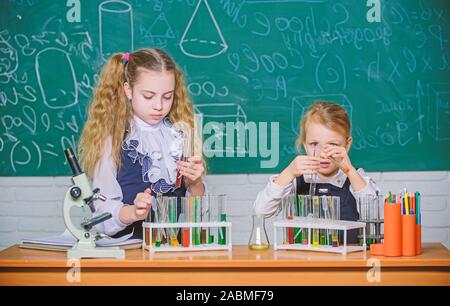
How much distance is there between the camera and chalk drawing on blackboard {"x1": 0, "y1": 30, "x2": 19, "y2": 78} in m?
4.27

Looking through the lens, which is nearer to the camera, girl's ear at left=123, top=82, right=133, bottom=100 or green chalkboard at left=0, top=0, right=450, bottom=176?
girl's ear at left=123, top=82, right=133, bottom=100

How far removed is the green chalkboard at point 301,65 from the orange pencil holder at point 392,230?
1469mm

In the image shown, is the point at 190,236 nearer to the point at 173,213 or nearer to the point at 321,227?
the point at 173,213

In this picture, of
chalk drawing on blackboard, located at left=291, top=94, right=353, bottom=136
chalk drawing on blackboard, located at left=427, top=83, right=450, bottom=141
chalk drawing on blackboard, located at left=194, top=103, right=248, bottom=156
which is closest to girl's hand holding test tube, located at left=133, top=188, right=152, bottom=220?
chalk drawing on blackboard, located at left=194, top=103, right=248, bottom=156

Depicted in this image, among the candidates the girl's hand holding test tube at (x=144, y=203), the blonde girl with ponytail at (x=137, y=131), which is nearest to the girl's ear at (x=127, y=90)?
the blonde girl with ponytail at (x=137, y=131)

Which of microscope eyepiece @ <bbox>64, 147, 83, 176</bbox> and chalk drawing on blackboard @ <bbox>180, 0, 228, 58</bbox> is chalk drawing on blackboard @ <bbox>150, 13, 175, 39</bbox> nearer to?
chalk drawing on blackboard @ <bbox>180, 0, 228, 58</bbox>

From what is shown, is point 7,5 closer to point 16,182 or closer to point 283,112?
point 16,182

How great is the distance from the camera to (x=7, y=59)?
4277 mm

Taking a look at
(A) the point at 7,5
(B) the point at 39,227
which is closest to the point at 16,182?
(B) the point at 39,227

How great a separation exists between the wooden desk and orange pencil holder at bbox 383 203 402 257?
0.20ft

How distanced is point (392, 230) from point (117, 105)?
1.37 meters
